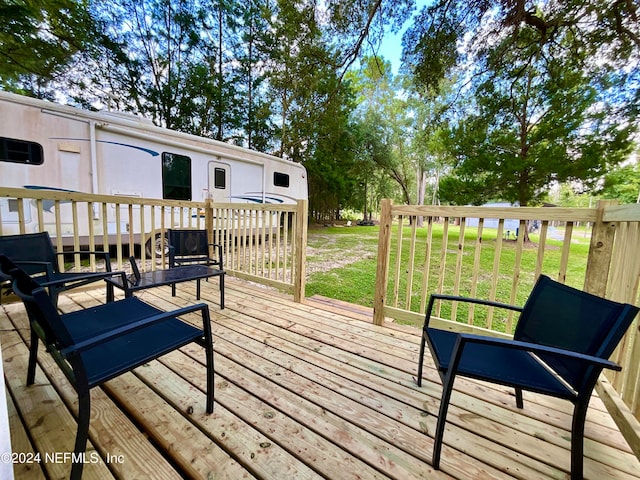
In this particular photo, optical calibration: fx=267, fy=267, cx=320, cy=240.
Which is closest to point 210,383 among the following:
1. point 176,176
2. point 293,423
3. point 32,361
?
point 293,423

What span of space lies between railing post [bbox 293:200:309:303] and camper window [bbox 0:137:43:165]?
13.5 ft

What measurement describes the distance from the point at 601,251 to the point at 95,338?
2.63 meters

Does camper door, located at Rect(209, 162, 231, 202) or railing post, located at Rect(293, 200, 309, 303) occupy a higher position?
camper door, located at Rect(209, 162, 231, 202)

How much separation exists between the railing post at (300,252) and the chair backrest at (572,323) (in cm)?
202

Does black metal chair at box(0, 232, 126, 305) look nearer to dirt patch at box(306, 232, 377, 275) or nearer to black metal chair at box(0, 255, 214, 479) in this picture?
black metal chair at box(0, 255, 214, 479)

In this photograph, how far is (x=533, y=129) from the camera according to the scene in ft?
26.8

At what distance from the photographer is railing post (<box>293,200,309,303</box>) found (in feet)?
9.70

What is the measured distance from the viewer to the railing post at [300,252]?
9.70 feet

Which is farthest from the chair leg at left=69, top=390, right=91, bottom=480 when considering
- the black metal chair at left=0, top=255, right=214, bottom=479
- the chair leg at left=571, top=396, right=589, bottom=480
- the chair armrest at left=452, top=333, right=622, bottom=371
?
the chair leg at left=571, top=396, right=589, bottom=480

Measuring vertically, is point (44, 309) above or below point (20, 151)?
below

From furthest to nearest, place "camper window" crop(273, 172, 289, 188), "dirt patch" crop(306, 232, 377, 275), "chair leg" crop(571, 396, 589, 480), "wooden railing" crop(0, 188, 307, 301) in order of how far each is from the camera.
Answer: "camper window" crop(273, 172, 289, 188)
"dirt patch" crop(306, 232, 377, 275)
"wooden railing" crop(0, 188, 307, 301)
"chair leg" crop(571, 396, 589, 480)

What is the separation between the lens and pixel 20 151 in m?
3.80

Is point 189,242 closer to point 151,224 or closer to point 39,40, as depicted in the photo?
point 151,224

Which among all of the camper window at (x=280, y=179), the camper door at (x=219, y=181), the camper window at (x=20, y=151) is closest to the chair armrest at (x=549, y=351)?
the camper window at (x=20, y=151)
